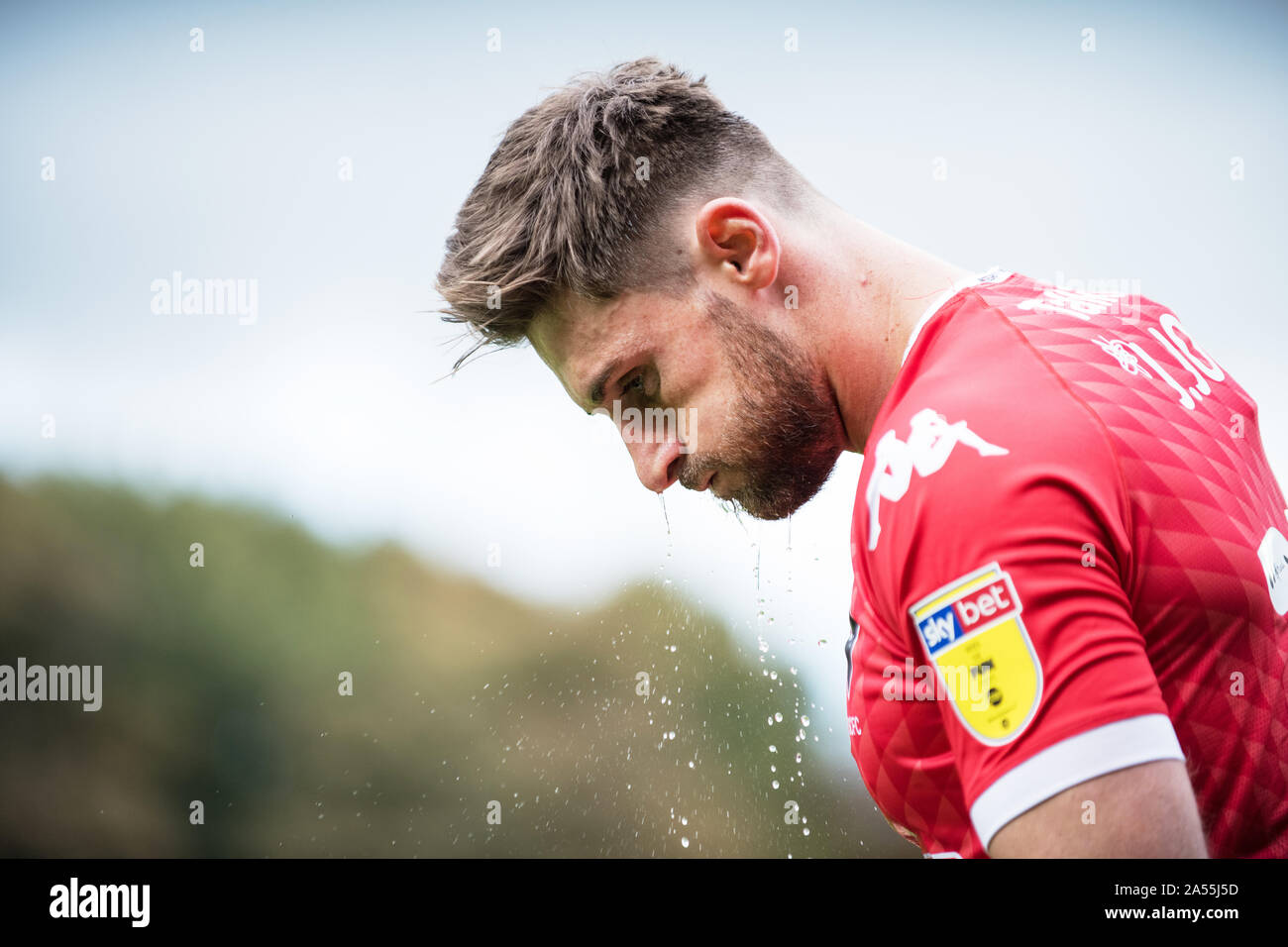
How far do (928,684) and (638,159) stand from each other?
141 cm

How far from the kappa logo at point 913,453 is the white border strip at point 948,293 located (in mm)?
343

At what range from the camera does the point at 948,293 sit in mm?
1900

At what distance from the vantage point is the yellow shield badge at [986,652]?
134cm

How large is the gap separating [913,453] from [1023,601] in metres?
0.26

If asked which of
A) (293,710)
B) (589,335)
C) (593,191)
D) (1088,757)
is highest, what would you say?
(593,191)

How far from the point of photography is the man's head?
221cm

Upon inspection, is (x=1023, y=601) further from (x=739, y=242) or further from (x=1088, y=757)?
(x=739, y=242)

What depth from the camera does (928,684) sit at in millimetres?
1592

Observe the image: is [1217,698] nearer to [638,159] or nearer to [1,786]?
[638,159]
